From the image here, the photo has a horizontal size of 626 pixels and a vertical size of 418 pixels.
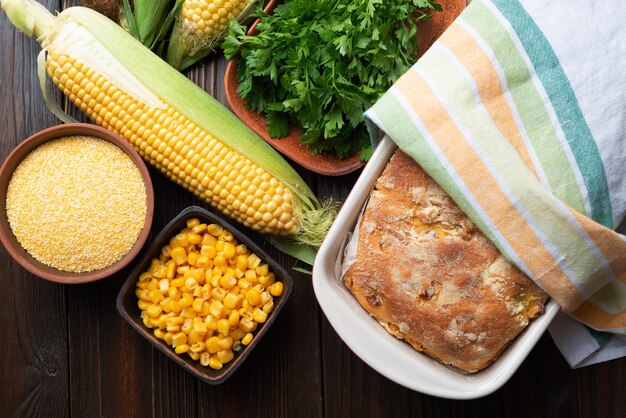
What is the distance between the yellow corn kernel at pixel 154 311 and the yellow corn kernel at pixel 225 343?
0.19 meters

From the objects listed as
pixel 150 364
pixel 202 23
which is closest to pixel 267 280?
pixel 150 364

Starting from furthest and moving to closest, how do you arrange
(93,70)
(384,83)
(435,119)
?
1. (93,70)
2. (384,83)
3. (435,119)

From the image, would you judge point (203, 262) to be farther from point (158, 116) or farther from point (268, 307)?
point (158, 116)

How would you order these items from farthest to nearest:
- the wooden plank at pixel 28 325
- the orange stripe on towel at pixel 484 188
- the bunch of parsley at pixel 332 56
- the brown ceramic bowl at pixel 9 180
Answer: the wooden plank at pixel 28 325 → the brown ceramic bowl at pixel 9 180 → the bunch of parsley at pixel 332 56 → the orange stripe on towel at pixel 484 188

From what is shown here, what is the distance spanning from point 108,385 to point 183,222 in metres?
0.60

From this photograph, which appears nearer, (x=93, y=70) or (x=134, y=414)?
(x=93, y=70)

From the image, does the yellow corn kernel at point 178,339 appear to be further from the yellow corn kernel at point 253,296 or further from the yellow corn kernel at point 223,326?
the yellow corn kernel at point 253,296

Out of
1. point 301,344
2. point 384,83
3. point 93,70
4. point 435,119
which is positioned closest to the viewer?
point 435,119

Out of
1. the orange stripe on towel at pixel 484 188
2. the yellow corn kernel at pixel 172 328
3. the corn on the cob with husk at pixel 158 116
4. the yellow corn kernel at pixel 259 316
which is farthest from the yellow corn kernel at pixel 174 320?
the orange stripe on towel at pixel 484 188

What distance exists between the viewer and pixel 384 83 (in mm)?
1595

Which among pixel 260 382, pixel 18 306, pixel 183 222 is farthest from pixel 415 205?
pixel 18 306

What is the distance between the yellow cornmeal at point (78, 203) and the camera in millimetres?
1688

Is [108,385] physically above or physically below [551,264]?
below

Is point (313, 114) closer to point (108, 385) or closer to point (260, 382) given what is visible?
point (260, 382)
